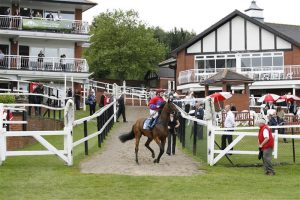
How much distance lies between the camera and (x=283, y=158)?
62.3ft

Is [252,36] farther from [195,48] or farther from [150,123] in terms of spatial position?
[150,123]

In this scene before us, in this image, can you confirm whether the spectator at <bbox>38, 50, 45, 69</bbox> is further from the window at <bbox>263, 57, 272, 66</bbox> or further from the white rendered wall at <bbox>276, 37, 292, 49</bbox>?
the white rendered wall at <bbox>276, 37, 292, 49</bbox>

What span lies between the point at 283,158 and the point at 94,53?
50.4 meters

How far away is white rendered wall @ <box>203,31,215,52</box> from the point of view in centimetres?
5209

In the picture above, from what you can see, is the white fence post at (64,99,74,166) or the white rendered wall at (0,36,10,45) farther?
the white rendered wall at (0,36,10,45)

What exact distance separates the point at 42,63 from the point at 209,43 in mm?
16096

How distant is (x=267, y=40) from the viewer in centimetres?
5016

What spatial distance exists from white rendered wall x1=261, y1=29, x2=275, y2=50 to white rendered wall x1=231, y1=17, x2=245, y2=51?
1.65 meters

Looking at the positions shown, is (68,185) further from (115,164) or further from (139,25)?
(139,25)

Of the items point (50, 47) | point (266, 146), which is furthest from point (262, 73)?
point (266, 146)

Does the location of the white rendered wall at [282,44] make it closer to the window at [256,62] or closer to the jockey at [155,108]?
the window at [256,62]

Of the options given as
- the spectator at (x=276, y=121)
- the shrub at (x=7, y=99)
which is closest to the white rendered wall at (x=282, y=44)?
the spectator at (x=276, y=121)

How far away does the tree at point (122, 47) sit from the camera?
65.2 metres

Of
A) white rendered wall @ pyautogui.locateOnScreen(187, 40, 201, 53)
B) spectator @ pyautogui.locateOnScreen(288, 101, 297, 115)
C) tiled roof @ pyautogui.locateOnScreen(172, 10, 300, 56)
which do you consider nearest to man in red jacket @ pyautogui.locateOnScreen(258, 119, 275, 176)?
A: spectator @ pyautogui.locateOnScreen(288, 101, 297, 115)
